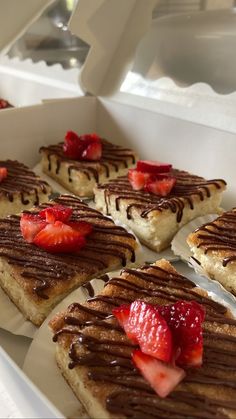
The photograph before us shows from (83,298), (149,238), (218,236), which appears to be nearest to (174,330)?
(83,298)

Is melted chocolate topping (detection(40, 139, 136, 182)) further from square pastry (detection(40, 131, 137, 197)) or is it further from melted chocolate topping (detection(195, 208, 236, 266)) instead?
melted chocolate topping (detection(195, 208, 236, 266))

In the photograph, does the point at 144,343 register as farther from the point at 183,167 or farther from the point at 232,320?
the point at 183,167

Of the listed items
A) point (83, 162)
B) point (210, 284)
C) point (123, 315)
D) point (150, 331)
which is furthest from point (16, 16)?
point (150, 331)

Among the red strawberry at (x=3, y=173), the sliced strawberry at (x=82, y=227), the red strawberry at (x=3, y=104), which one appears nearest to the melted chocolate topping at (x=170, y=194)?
the sliced strawberry at (x=82, y=227)

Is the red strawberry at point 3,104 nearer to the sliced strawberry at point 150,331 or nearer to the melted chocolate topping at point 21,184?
the melted chocolate topping at point 21,184

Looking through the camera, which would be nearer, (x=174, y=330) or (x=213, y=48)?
(x=174, y=330)

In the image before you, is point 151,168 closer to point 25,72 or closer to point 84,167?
point 84,167
